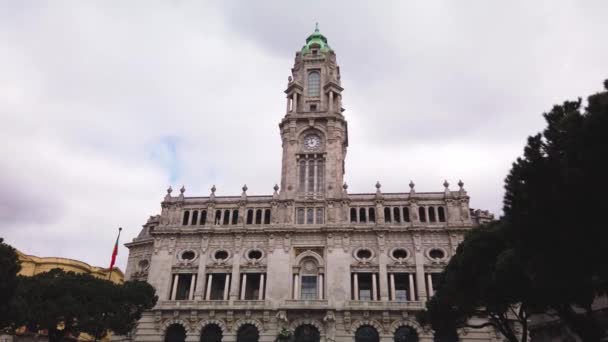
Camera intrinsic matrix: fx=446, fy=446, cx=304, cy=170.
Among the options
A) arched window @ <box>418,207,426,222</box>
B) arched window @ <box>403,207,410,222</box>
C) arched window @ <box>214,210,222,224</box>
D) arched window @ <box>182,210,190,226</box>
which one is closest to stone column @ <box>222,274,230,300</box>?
arched window @ <box>214,210,222,224</box>

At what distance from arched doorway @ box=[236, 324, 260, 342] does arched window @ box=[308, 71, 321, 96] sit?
103ft

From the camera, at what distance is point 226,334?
149 ft

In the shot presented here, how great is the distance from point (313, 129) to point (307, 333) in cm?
2512

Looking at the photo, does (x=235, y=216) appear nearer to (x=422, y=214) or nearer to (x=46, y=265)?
(x=422, y=214)

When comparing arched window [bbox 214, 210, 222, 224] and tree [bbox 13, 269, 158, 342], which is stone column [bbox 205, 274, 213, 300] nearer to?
arched window [bbox 214, 210, 222, 224]

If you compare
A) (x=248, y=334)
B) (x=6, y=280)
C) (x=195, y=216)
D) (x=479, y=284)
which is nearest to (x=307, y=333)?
(x=248, y=334)

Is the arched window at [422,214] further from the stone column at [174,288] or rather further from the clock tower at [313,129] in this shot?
the stone column at [174,288]

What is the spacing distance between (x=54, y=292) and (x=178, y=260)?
17.4 metres

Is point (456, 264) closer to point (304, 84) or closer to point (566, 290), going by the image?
point (566, 290)

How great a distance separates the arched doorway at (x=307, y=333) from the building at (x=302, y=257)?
4.1 inches

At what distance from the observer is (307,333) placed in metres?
45.3

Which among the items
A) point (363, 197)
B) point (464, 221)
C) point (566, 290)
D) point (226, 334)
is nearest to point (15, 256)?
point (226, 334)

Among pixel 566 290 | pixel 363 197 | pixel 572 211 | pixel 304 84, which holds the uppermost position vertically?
pixel 304 84

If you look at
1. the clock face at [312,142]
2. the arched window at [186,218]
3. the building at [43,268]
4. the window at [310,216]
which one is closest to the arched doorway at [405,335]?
the window at [310,216]
